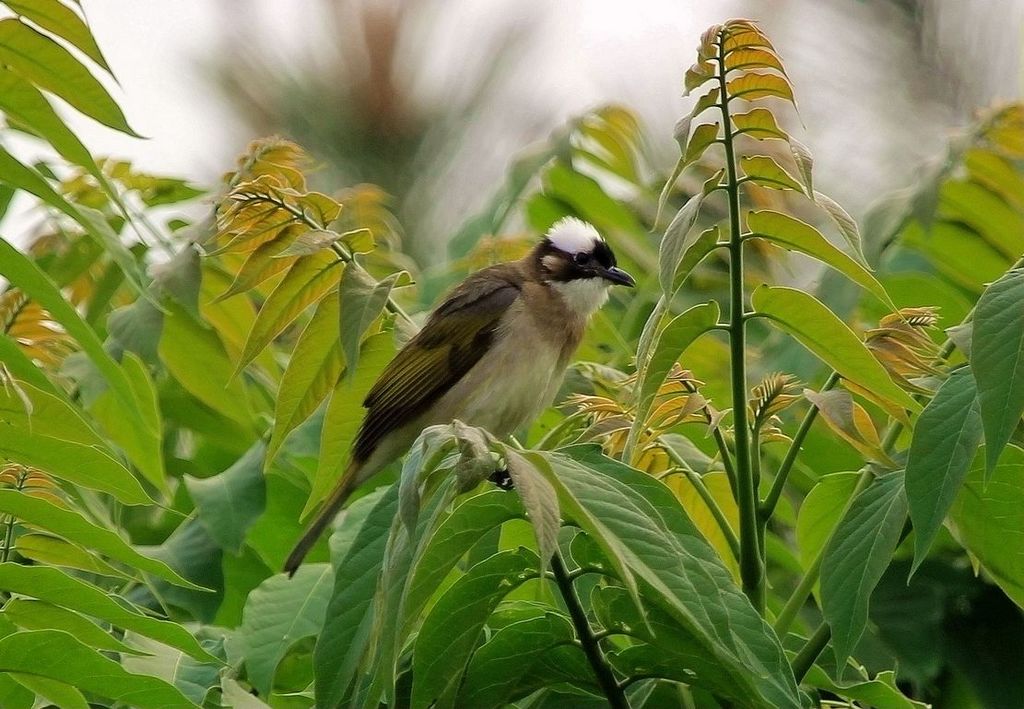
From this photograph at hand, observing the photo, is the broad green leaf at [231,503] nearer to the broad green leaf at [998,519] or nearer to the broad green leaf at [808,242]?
the broad green leaf at [808,242]

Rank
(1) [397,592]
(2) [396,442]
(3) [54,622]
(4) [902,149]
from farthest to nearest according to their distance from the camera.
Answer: (4) [902,149]
(2) [396,442]
(3) [54,622]
(1) [397,592]

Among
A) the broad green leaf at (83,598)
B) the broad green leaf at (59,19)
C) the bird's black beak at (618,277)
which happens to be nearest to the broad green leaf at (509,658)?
the broad green leaf at (83,598)

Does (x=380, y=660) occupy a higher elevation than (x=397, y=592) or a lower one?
lower

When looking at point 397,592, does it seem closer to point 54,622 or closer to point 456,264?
point 54,622

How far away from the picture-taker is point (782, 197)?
4430 mm

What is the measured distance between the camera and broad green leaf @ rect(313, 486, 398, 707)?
2.07m

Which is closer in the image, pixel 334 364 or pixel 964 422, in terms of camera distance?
pixel 964 422

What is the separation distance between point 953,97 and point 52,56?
14.4ft

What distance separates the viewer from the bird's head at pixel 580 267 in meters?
4.35

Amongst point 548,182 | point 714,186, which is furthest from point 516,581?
point 548,182

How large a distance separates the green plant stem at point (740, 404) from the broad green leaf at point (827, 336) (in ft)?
0.24

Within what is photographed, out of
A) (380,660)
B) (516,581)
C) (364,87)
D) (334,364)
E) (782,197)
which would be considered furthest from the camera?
(364,87)

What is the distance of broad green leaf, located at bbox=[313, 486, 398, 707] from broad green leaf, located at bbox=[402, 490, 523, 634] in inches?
7.4

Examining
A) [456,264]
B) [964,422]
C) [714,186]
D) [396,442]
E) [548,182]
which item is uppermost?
[714,186]
